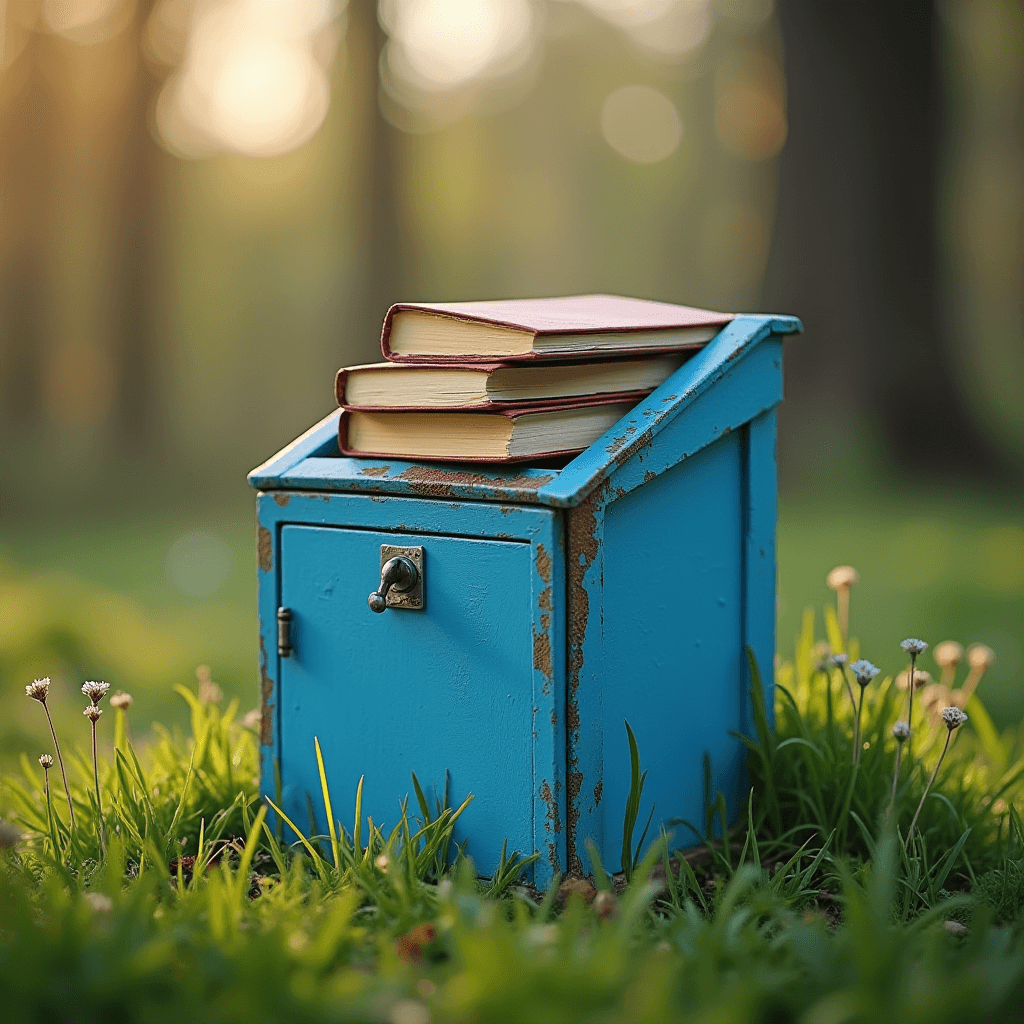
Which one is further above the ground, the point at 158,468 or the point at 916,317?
Answer: the point at 916,317

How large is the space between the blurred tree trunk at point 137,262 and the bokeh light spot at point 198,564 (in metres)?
4.29

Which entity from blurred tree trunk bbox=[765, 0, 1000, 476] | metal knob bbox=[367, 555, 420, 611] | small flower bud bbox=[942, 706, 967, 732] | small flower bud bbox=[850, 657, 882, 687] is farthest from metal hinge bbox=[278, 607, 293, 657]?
blurred tree trunk bbox=[765, 0, 1000, 476]

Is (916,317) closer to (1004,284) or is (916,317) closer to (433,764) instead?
(433,764)

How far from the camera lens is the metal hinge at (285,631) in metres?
2.52

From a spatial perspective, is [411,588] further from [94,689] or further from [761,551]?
[761,551]

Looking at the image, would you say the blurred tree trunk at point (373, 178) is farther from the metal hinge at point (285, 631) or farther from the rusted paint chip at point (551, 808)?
the rusted paint chip at point (551, 808)

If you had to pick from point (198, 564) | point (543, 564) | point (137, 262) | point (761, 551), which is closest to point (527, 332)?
point (543, 564)

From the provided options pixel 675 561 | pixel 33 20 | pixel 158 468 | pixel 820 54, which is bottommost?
pixel 158 468

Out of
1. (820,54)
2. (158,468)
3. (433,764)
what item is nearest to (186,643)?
(433,764)

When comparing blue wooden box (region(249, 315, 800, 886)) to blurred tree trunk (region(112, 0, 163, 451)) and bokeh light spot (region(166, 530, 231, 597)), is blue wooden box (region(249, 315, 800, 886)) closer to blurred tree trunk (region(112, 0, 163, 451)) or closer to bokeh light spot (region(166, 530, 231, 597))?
bokeh light spot (region(166, 530, 231, 597))

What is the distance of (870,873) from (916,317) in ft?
21.2

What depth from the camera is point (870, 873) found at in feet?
7.05

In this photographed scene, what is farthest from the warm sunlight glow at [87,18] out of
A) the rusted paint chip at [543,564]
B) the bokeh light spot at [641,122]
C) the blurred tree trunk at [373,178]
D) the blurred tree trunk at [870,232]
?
the rusted paint chip at [543,564]

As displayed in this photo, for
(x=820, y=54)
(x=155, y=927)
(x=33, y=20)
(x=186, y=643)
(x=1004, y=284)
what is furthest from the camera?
(x=1004, y=284)
